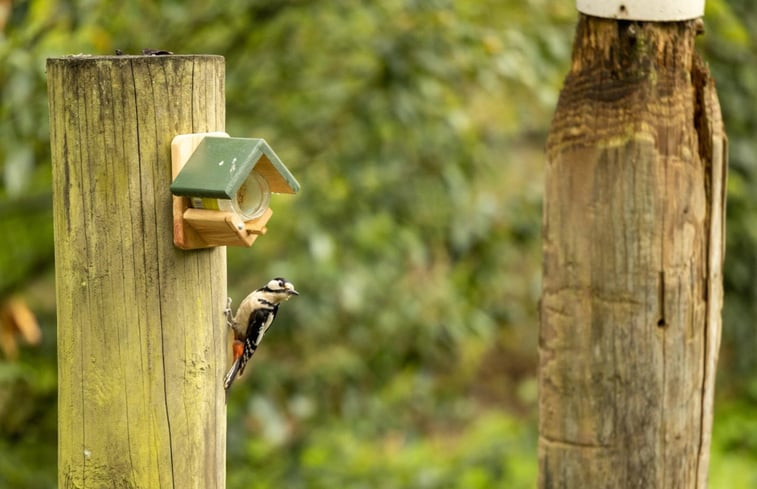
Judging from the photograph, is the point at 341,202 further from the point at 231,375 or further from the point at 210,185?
the point at 210,185

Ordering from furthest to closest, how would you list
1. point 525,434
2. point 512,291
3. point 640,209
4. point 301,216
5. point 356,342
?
point 512,291 < point 525,434 < point 356,342 < point 301,216 < point 640,209

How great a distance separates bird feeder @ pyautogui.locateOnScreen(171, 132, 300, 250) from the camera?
212 centimetres

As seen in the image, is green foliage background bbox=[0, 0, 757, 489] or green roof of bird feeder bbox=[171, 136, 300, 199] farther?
green foliage background bbox=[0, 0, 757, 489]

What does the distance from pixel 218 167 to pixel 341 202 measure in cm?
312

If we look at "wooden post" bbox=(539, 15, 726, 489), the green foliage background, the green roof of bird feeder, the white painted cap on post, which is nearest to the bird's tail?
the green roof of bird feeder

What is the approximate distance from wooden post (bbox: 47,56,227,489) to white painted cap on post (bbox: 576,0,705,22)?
872mm

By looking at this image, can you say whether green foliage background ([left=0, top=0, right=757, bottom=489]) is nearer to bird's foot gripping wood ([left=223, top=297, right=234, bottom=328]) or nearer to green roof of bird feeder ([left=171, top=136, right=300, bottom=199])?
bird's foot gripping wood ([left=223, top=297, right=234, bottom=328])

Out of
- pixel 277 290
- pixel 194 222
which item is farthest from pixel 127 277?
pixel 277 290

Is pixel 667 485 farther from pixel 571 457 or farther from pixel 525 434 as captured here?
pixel 525 434

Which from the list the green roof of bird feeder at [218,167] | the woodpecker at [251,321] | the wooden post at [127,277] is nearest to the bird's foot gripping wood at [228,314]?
the woodpecker at [251,321]

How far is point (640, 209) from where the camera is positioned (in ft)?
8.08

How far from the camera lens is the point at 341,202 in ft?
17.3

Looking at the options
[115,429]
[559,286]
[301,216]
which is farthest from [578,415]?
[301,216]

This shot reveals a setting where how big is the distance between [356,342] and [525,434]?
1.75m
